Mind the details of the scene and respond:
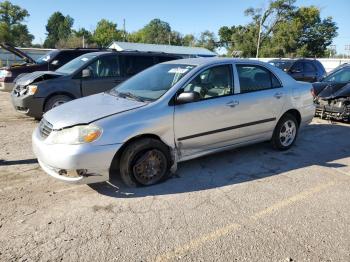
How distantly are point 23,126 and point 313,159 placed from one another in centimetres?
612

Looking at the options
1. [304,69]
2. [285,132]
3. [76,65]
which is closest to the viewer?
[285,132]

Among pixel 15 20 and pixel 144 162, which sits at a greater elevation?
pixel 15 20

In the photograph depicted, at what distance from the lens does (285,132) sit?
623 centimetres

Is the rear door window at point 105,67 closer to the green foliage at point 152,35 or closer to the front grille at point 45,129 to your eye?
the front grille at point 45,129

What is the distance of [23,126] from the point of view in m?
7.91

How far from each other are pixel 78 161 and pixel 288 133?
3.91 metres

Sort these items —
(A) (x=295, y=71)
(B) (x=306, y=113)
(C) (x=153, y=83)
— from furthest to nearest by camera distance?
(A) (x=295, y=71)
(B) (x=306, y=113)
(C) (x=153, y=83)

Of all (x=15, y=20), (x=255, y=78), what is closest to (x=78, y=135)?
(x=255, y=78)

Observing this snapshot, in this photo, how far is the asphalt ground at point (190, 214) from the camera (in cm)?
317

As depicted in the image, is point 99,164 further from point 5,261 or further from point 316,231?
point 316,231

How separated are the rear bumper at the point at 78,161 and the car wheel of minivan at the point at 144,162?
0.22m

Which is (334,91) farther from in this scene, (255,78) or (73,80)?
(73,80)

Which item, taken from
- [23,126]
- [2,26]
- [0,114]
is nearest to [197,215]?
[23,126]

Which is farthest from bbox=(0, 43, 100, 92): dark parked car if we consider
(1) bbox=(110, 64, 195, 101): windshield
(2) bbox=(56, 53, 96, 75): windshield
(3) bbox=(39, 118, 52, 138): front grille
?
(3) bbox=(39, 118, 52, 138): front grille
